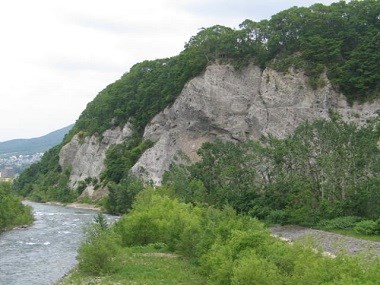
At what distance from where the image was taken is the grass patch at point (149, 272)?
111ft

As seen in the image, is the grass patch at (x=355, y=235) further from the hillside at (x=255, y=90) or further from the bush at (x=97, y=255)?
the bush at (x=97, y=255)

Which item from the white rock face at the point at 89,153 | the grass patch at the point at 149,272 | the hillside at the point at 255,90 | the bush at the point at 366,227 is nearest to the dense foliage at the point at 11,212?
the hillside at the point at 255,90

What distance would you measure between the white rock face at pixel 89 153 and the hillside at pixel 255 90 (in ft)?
5.61

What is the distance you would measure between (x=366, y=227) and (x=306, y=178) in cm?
1719

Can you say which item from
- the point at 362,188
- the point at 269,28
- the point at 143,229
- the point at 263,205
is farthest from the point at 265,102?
the point at 143,229

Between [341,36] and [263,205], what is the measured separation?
40.1m

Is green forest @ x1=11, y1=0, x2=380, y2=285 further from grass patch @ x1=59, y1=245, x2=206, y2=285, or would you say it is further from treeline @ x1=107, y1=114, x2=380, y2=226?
grass patch @ x1=59, y1=245, x2=206, y2=285

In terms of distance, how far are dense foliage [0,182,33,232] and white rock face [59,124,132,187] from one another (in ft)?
153

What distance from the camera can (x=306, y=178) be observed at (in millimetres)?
67938

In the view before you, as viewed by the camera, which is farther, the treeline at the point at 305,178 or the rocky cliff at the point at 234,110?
the rocky cliff at the point at 234,110

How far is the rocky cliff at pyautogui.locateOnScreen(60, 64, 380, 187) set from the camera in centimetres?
8988

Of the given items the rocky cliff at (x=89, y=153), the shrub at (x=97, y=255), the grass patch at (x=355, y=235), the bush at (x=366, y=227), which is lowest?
the grass patch at (x=355, y=235)

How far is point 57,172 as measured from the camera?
15675 centimetres

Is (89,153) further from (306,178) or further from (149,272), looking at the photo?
(149,272)
